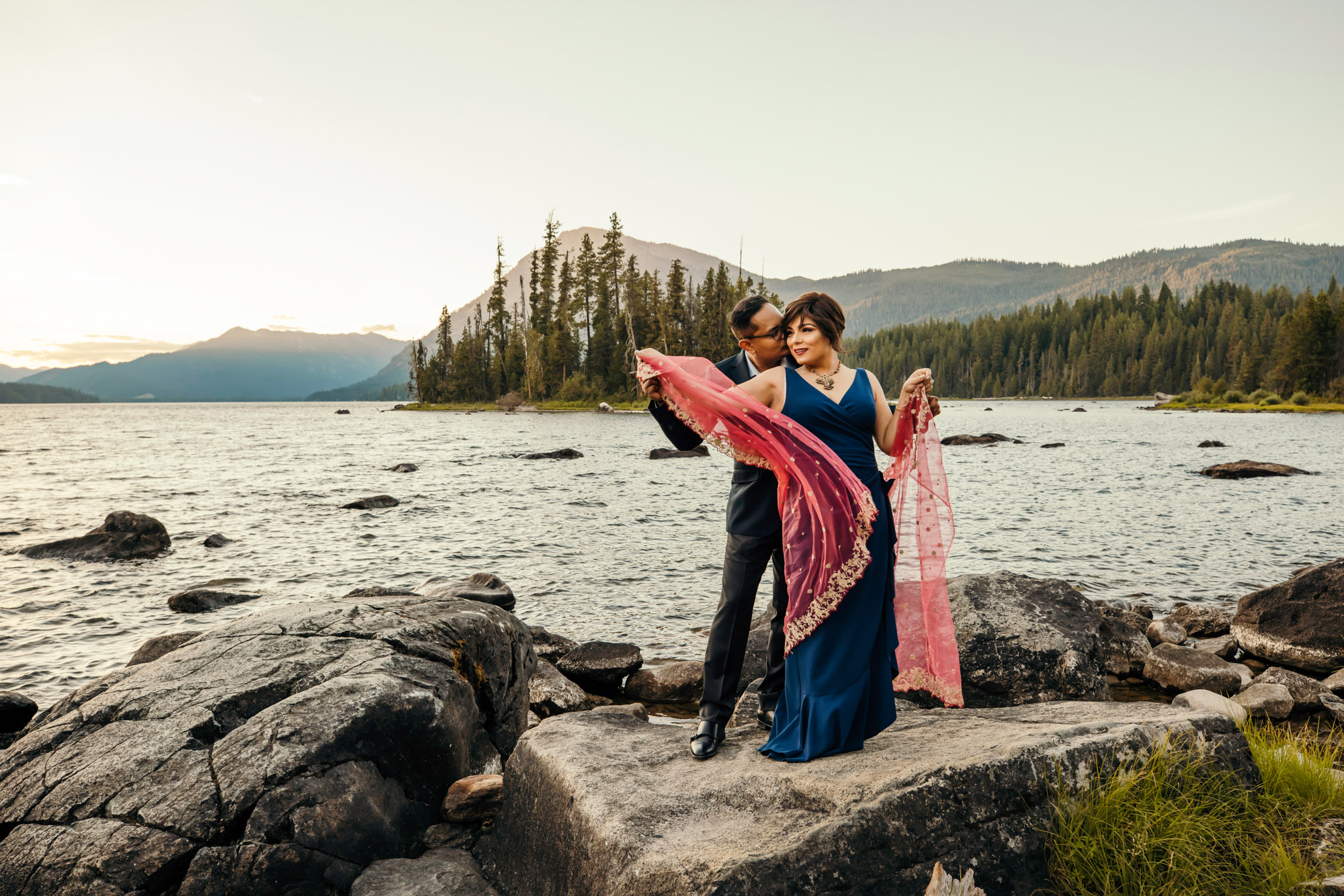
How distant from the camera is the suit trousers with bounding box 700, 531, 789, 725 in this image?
4672 mm

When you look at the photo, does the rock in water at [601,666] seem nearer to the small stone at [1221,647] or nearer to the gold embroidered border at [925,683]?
the gold embroidered border at [925,683]

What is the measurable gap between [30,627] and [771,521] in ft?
45.8

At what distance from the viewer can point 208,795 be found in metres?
Result: 4.18

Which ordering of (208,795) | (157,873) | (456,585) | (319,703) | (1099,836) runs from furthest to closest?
(456,585)
(319,703)
(208,795)
(157,873)
(1099,836)

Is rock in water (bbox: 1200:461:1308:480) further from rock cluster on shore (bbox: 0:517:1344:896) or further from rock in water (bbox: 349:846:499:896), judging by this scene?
rock in water (bbox: 349:846:499:896)

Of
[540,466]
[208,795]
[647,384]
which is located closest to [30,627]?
[208,795]

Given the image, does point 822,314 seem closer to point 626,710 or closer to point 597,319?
point 626,710

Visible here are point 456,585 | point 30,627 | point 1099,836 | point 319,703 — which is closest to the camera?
point 1099,836

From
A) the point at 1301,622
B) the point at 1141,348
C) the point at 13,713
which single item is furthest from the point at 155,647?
the point at 1141,348

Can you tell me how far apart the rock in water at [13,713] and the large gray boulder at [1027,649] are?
31.2 feet

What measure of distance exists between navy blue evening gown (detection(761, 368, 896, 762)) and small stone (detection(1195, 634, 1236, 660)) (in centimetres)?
835

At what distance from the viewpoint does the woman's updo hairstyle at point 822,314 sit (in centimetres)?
450

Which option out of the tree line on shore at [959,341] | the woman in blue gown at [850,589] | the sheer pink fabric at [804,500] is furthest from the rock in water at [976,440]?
the sheer pink fabric at [804,500]

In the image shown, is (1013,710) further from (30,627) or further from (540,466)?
(540,466)
